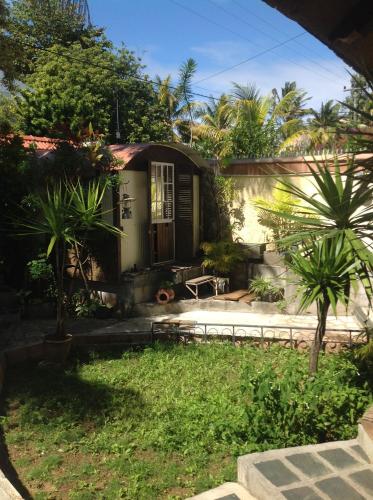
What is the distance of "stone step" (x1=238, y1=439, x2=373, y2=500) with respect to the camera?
3078 millimetres

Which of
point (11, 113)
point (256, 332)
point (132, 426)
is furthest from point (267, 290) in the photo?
point (11, 113)

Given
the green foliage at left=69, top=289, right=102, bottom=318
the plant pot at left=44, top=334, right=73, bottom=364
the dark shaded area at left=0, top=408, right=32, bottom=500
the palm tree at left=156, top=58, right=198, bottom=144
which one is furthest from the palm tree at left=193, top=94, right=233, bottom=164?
the dark shaded area at left=0, top=408, right=32, bottom=500

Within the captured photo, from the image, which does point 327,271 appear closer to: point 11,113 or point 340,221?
point 340,221

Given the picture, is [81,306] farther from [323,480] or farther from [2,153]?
[323,480]

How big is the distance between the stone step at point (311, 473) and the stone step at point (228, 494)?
44 millimetres

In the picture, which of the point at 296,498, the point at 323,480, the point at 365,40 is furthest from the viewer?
the point at 323,480

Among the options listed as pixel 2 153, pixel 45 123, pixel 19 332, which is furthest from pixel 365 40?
pixel 45 123

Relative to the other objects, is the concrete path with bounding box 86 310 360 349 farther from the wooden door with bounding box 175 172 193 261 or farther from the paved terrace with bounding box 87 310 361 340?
the wooden door with bounding box 175 172 193 261

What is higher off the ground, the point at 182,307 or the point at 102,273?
the point at 102,273

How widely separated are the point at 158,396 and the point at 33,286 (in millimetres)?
4675

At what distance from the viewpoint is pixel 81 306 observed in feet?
29.6

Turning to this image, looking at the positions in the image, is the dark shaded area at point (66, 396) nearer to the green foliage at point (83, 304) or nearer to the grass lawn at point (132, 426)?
the grass lawn at point (132, 426)

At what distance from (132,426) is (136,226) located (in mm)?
5653

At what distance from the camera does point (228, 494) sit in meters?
3.31
